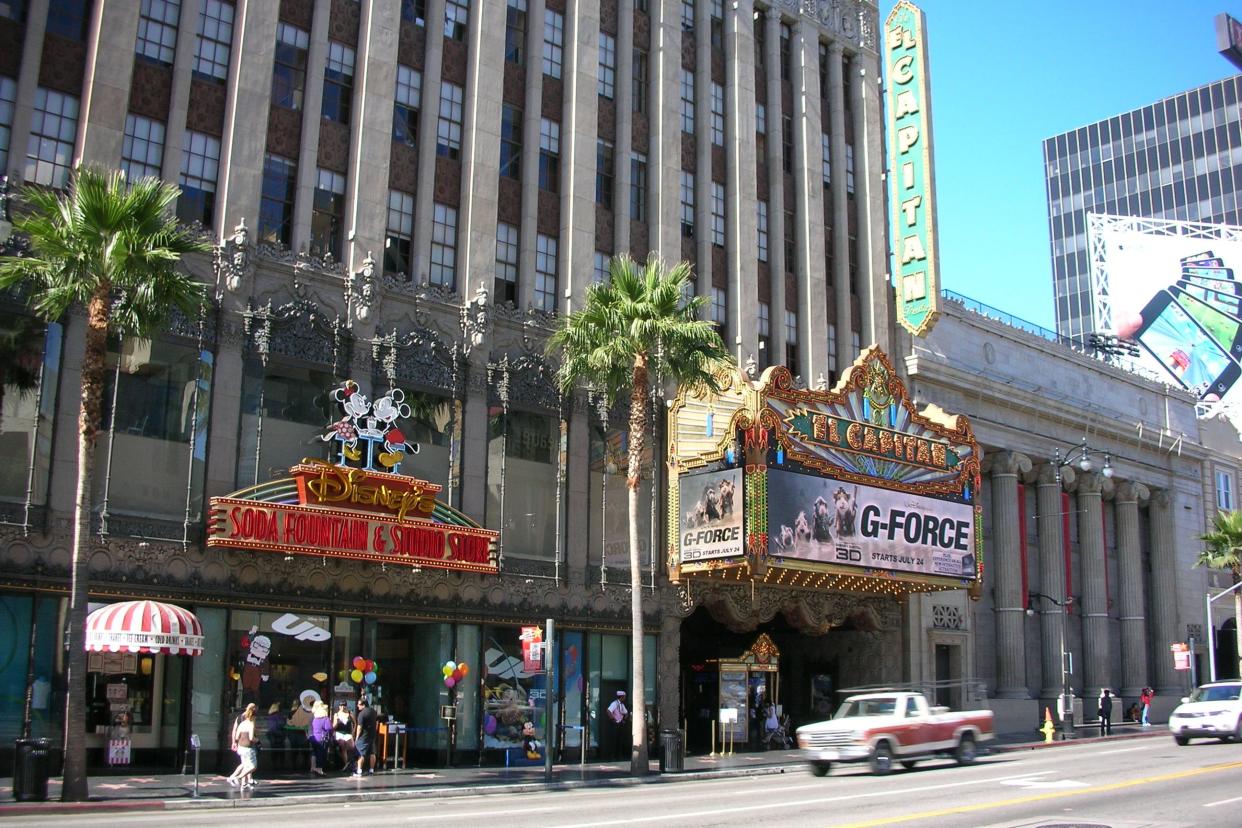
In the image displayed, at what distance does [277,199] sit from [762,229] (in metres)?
20.8

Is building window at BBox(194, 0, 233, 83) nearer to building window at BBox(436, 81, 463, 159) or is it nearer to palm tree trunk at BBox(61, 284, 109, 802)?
building window at BBox(436, 81, 463, 159)

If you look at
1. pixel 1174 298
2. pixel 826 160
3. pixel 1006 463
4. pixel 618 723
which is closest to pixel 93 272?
pixel 618 723

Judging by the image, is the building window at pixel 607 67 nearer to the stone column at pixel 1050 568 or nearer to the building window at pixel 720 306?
the building window at pixel 720 306

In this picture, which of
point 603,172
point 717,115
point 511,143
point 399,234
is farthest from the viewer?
point 717,115

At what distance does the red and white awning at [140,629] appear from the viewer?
25344mm

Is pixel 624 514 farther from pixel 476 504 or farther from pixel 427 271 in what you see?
pixel 427 271

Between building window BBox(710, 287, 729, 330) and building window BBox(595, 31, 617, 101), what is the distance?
8262 millimetres

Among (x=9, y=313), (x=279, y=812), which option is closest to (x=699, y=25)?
(x=9, y=313)

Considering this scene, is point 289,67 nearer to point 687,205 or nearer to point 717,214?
point 687,205

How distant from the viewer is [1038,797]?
21.0 metres

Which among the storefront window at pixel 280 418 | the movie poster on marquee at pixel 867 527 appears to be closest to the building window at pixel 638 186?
the movie poster on marquee at pixel 867 527

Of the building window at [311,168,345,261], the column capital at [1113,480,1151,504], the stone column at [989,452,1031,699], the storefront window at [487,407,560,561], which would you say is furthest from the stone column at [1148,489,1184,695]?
the building window at [311,168,345,261]

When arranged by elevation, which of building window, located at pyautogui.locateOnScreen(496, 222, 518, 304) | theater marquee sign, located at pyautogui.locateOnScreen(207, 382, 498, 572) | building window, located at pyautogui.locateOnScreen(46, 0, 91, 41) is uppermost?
building window, located at pyautogui.locateOnScreen(46, 0, 91, 41)

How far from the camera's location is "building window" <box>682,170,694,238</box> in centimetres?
4456
